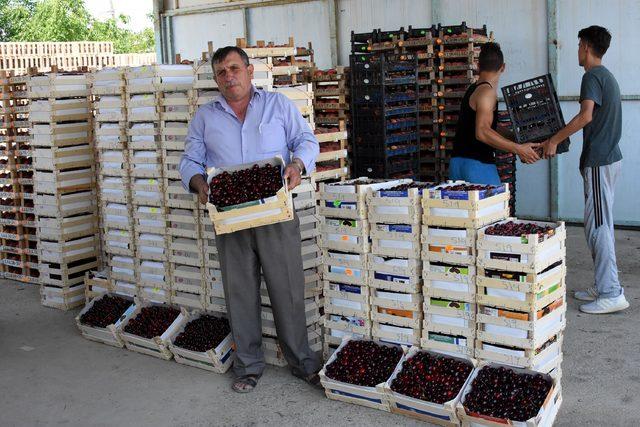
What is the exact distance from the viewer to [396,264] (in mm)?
5223

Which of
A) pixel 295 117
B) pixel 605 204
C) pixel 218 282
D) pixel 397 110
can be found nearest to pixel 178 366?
pixel 218 282

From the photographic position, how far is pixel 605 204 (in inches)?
262

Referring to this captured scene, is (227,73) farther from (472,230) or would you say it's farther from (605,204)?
(605,204)

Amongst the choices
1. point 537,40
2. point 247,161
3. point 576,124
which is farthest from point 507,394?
point 537,40

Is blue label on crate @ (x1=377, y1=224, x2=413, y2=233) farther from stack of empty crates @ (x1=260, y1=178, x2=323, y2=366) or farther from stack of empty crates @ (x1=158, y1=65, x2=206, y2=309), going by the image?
stack of empty crates @ (x1=158, y1=65, x2=206, y2=309)

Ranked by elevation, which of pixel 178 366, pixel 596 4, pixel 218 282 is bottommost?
pixel 178 366

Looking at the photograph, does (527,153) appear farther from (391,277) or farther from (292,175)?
(292,175)

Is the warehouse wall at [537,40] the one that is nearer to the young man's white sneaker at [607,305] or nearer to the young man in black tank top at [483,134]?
the young man's white sneaker at [607,305]

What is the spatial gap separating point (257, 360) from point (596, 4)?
23.9ft

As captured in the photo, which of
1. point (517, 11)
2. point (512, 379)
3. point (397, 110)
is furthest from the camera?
point (517, 11)

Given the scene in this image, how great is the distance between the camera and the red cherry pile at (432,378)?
4.71m

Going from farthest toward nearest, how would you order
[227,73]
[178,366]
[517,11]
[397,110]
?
[517,11] → [397,110] → [178,366] → [227,73]

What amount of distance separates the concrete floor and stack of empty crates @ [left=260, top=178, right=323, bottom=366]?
226 millimetres

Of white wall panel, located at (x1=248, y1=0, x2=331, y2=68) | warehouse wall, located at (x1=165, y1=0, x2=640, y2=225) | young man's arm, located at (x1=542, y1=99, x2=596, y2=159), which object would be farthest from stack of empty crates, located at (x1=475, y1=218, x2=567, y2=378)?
white wall panel, located at (x1=248, y1=0, x2=331, y2=68)
